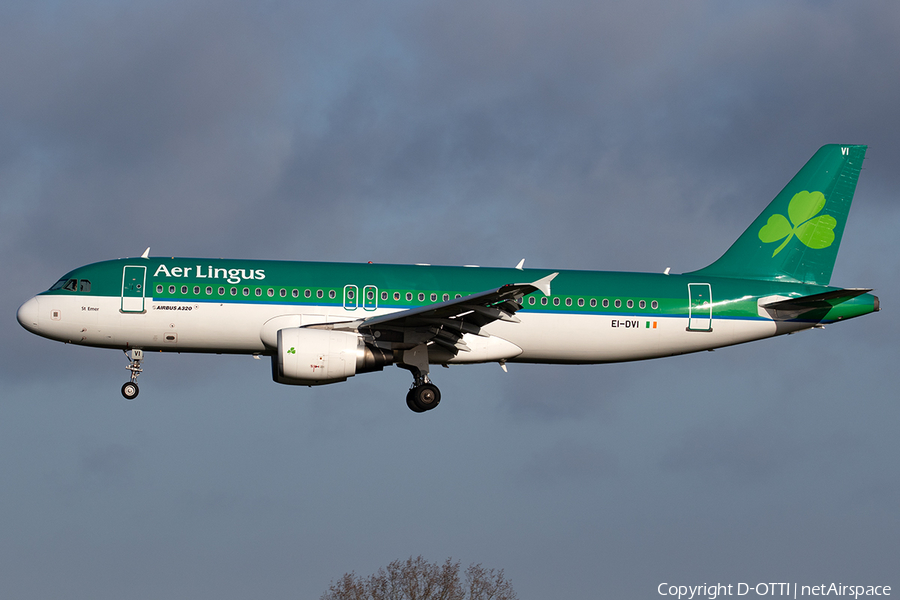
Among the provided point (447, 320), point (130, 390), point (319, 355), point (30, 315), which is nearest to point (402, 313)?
point (447, 320)

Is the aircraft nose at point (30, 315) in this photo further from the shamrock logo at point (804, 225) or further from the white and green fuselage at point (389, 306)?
the shamrock logo at point (804, 225)

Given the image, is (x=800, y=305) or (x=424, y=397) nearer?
(x=424, y=397)

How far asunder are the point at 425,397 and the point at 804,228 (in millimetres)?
14382

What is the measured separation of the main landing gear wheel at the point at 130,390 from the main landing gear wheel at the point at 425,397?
26.9 feet

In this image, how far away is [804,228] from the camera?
38.3m

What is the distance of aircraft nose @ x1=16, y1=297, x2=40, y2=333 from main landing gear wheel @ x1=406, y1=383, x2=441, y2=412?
11.3 m

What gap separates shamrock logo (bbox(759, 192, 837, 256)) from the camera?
38.2 meters

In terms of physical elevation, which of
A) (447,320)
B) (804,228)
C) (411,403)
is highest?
(804,228)

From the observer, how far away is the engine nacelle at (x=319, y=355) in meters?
31.7

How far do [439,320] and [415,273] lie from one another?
8.65 feet

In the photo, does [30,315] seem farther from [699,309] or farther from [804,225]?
[804,225]

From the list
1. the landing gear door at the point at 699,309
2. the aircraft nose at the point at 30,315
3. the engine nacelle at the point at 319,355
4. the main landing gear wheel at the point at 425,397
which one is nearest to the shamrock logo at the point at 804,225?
the landing gear door at the point at 699,309

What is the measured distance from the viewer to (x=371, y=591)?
4709 cm

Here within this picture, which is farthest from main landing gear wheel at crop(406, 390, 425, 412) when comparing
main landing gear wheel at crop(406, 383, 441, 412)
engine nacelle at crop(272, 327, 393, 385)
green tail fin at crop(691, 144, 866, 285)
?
green tail fin at crop(691, 144, 866, 285)
